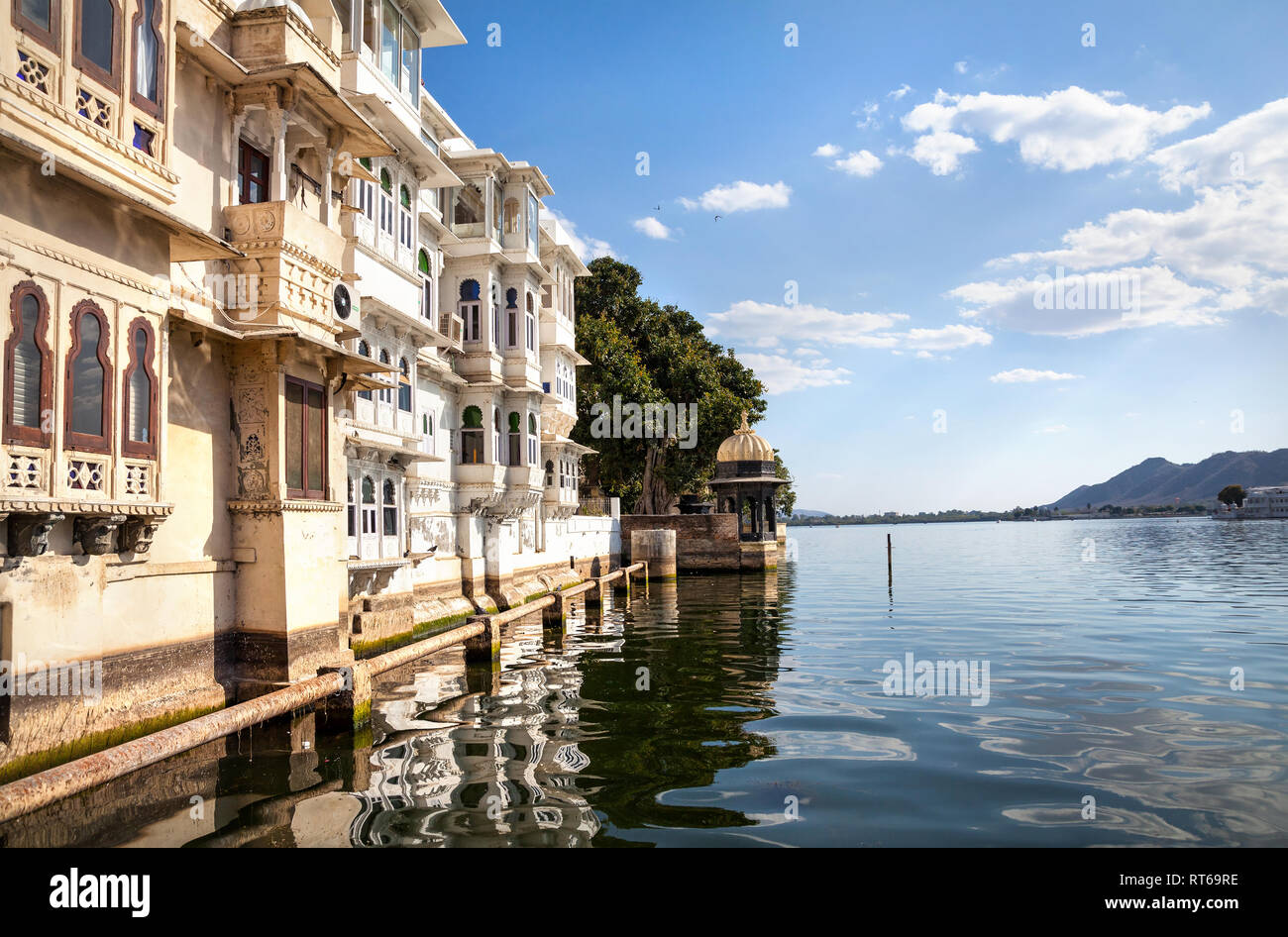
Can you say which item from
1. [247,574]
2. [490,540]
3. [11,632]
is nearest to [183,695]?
[247,574]

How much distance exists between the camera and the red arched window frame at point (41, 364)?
7.70 metres

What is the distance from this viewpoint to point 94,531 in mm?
8898

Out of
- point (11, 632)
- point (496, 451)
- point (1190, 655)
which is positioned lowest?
point (1190, 655)

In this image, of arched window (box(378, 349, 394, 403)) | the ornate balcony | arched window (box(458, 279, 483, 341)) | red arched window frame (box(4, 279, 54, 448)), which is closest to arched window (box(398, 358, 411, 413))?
arched window (box(378, 349, 394, 403))

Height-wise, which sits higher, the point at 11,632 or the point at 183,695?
the point at 11,632

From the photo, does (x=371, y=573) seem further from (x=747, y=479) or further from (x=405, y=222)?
(x=747, y=479)

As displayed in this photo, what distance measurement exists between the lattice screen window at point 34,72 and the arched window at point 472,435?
18.7 meters

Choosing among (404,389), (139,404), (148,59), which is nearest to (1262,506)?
(404,389)

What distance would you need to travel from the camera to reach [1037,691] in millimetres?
13656

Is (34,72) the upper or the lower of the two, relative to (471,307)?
lower

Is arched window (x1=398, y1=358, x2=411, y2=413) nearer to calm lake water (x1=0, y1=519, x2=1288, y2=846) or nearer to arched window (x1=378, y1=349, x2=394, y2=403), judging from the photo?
arched window (x1=378, y1=349, x2=394, y2=403)

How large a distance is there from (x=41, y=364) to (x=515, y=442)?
1966cm

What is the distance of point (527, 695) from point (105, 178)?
9682 mm
